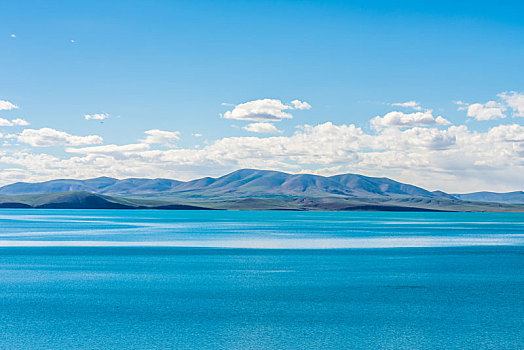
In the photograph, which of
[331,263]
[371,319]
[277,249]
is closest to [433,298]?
[371,319]

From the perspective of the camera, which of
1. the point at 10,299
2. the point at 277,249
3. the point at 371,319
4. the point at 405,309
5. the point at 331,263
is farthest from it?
the point at 277,249

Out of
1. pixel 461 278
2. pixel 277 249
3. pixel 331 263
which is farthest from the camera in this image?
pixel 277 249

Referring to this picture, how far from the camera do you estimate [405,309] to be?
3147cm

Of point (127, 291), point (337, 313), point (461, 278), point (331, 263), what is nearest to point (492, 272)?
point (461, 278)

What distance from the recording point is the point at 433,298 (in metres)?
35.1

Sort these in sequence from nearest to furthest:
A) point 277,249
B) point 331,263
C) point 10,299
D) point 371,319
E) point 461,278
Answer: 1. point 371,319
2. point 10,299
3. point 461,278
4. point 331,263
5. point 277,249

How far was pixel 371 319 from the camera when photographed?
28.9 m

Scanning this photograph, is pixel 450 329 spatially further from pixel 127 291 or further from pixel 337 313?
pixel 127 291

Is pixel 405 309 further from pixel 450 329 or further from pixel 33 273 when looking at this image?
pixel 33 273

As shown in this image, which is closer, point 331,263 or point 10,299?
point 10,299

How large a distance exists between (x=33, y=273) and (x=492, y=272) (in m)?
36.5

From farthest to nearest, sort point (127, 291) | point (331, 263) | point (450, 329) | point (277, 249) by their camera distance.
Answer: point (277, 249), point (331, 263), point (127, 291), point (450, 329)

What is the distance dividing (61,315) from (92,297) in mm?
5160

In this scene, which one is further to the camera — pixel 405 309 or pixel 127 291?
pixel 127 291
